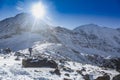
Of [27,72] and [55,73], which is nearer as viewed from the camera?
[27,72]

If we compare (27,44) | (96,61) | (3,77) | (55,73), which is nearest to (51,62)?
(55,73)

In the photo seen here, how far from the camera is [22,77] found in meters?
26.2

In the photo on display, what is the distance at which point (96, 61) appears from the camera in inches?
5640

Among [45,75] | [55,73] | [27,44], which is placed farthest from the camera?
[27,44]

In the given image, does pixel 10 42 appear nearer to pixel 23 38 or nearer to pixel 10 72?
pixel 23 38

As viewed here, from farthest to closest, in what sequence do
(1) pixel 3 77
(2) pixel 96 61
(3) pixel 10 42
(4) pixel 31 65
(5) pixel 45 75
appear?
(3) pixel 10 42
(2) pixel 96 61
(4) pixel 31 65
(5) pixel 45 75
(1) pixel 3 77

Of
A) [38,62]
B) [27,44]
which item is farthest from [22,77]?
[27,44]

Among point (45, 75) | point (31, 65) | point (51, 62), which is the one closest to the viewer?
point (45, 75)

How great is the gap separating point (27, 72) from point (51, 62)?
8.26 metres

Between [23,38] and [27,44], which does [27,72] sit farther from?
[23,38]

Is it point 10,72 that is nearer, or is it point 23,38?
point 10,72

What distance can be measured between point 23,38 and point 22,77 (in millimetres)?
157746

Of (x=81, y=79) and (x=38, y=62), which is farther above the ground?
(x=38, y=62)

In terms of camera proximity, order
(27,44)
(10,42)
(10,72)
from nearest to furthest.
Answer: (10,72) < (27,44) < (10,42)
